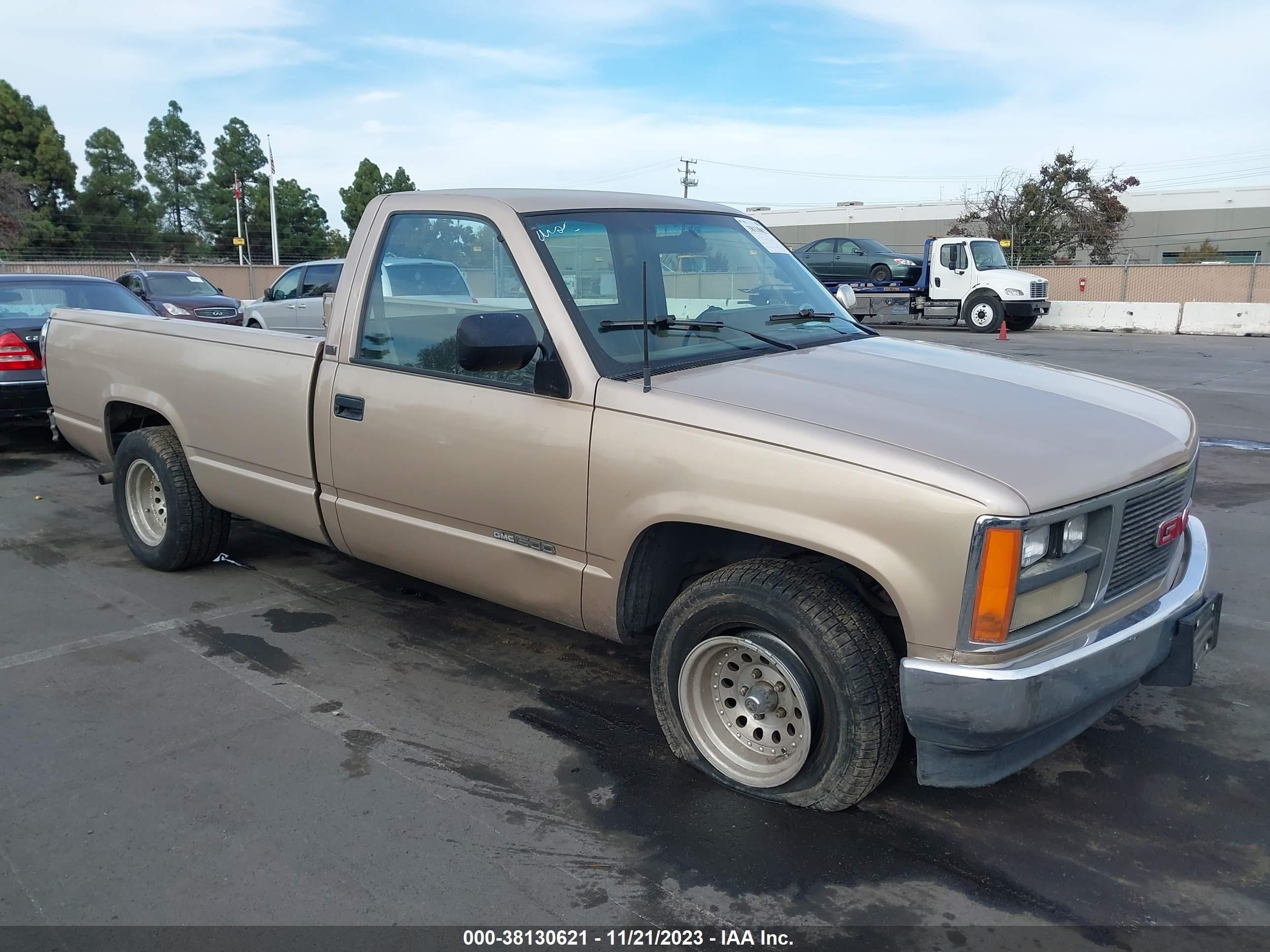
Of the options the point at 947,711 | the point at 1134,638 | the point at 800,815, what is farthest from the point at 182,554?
the point at 1134,638

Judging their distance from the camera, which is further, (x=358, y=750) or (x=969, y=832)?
(x=358, y=750)

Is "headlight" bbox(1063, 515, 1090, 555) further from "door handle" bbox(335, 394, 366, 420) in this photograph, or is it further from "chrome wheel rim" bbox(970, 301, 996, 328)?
"chrome wheel rim" bbox(970, 301, 996, 328)

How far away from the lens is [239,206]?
4772 cm

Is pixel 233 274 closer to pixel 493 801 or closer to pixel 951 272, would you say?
pixel 951 272

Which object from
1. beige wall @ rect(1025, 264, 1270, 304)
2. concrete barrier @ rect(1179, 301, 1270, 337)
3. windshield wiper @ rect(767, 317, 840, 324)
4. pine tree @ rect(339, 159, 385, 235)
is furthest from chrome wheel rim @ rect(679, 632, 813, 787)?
pine tree @ rect(339, 159, 385, 235)

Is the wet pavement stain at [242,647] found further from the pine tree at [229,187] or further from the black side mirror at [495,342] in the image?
the pine tree at [229,187]

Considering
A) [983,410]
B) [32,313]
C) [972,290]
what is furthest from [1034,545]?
[972,290]

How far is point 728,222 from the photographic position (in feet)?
15.1

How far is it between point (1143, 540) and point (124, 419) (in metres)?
5.37

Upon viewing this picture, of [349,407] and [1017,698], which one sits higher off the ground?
[349,407]

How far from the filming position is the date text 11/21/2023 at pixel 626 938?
2.63 meters

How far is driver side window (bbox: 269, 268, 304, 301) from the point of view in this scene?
16.8 metres

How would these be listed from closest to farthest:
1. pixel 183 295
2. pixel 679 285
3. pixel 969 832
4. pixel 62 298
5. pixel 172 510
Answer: pixel 969 832, pixel 679 285, pixel 172 510, pixel 62 298, pixel 183 295

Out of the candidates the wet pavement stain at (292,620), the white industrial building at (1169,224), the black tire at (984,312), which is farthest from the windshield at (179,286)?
the white industrial building at (1169,224)
